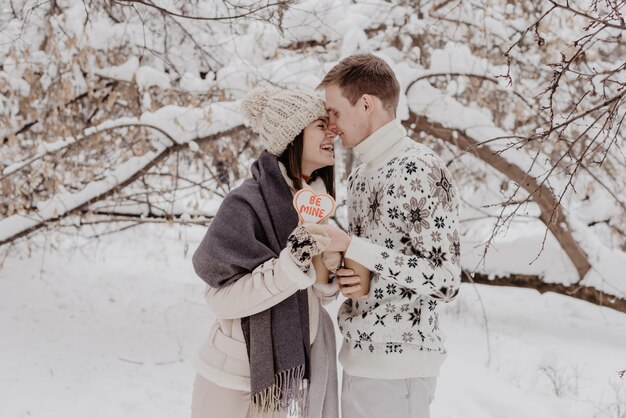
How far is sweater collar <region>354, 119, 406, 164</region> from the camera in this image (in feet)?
6.82

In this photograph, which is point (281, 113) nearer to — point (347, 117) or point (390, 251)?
point (347, 117)

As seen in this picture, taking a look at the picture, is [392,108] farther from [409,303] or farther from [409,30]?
[409,30]

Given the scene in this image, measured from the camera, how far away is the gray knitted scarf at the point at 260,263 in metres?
1.99

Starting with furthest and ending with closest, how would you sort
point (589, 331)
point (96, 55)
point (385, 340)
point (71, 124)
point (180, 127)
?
1. point (589, 331)
2. point (71, 124)
3. point (96, 55)
4. point (180, 127)
5. point (385, 340)

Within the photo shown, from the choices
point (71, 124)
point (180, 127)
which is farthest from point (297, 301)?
point (71, 124)

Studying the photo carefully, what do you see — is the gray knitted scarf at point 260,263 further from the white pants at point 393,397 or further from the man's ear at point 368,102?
the man's ear at point 368,102

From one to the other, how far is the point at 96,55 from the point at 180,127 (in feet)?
4.09

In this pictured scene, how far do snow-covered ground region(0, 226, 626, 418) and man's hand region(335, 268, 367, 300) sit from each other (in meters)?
2.44

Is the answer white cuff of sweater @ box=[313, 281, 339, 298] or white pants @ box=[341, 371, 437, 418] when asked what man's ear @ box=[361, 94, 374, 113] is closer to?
white cuff of sweater @ box=[313, 281, 339, 298]

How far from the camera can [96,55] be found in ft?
16.8

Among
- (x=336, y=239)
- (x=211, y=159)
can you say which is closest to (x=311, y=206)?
(x=336, y=239)

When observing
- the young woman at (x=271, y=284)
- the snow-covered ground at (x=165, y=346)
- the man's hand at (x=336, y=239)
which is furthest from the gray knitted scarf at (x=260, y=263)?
the snow-covered ground at (x=165, y=346)

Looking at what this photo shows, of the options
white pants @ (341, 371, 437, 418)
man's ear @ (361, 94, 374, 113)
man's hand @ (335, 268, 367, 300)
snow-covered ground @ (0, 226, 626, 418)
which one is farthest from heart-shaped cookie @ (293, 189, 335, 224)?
snow-covered ground @ (0, 226, 626, 418)

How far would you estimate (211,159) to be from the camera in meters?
5.40
